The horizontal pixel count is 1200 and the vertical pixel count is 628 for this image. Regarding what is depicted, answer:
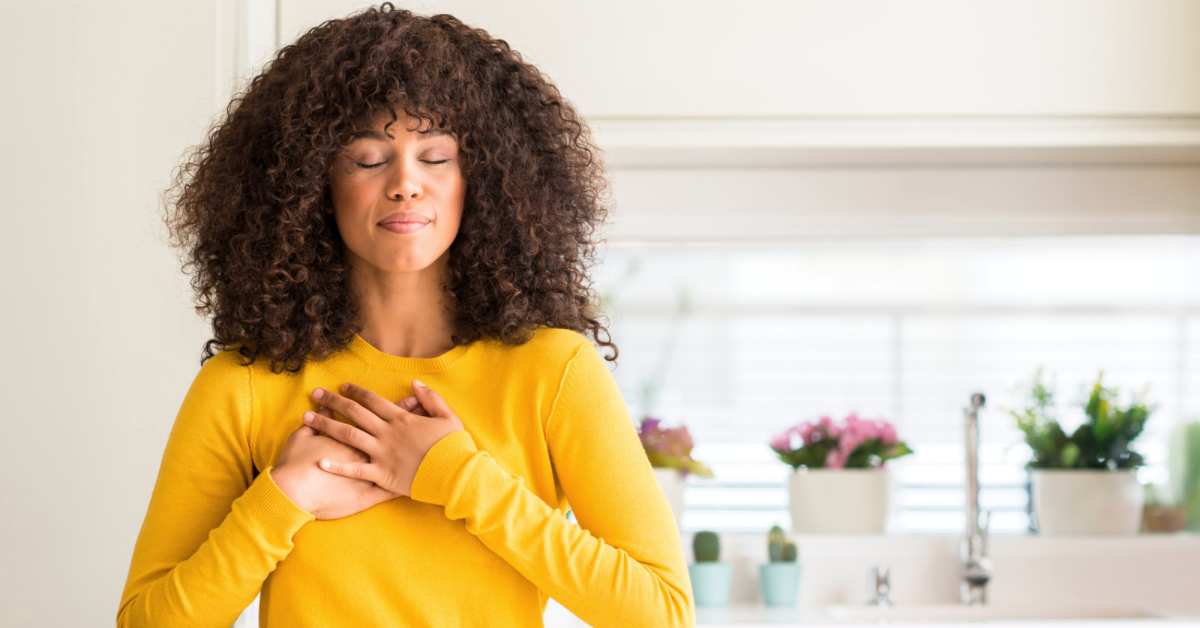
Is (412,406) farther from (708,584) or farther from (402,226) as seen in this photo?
(708,584)

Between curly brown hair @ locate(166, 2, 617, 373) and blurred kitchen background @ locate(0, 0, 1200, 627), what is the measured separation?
0.51m

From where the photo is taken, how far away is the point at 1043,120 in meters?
1.73

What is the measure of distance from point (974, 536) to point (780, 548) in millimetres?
383

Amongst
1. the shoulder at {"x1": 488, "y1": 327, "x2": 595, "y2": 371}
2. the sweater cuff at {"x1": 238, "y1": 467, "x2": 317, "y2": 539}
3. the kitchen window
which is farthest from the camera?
the kitchen window

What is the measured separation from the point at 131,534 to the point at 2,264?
0.51m

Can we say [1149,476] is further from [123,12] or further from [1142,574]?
[123,12]

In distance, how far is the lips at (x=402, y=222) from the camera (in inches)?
36.6

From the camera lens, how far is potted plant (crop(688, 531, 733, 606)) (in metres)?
1.82

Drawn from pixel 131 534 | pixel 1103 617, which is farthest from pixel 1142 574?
pixel 131 534

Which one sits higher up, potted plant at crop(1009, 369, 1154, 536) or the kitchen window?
the kitchen window

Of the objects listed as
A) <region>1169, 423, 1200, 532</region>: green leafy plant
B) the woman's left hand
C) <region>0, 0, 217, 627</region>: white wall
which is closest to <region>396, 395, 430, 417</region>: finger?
the woman's left hand

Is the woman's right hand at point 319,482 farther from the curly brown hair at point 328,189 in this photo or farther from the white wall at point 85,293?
the white wall at point 85,293

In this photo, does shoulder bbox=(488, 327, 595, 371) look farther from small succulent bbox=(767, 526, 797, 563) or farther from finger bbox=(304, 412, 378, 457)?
small succulent bbox=(767, 526, 797, 563)

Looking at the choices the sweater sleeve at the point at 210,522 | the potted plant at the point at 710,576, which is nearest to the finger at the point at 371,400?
the sweater sleeve at the point at 210,522
